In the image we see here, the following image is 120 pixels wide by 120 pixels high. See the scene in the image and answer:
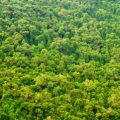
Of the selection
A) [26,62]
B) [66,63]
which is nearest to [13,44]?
[26,62]

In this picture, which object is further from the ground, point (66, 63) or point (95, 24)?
point (95, 24)

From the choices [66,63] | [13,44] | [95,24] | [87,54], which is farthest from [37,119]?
[95,24]

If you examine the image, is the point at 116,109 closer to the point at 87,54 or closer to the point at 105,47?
the point at 87,54

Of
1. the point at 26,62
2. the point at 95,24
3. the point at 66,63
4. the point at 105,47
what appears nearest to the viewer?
the point at 26,62

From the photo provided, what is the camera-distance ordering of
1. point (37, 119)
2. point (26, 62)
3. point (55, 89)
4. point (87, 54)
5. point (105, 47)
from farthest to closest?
1. point (105, 47)
2. point (87, 54)
3. point (26, 62)
4. point (55, 89)
5. point (37, 119)

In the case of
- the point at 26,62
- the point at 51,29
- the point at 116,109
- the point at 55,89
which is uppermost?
the point at 51,29

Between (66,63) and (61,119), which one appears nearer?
(61,119)

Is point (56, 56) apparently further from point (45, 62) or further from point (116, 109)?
point (116, 109)
